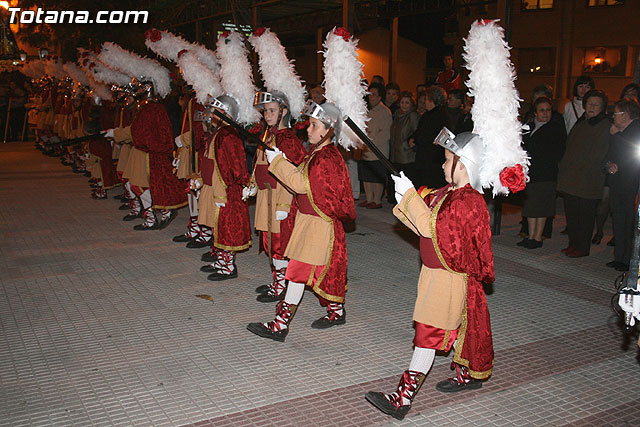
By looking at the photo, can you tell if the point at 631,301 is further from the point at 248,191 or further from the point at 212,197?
the point at 212,197

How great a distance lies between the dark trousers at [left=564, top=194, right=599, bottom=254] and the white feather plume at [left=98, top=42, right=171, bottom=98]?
580 cm

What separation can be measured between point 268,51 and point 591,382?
410 cm

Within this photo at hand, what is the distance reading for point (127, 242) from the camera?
8.19m

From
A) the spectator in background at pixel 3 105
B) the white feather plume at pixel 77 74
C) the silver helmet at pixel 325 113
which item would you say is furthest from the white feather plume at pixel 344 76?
the spectator in background at pixel 3 105

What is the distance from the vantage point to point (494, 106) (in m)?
3.73

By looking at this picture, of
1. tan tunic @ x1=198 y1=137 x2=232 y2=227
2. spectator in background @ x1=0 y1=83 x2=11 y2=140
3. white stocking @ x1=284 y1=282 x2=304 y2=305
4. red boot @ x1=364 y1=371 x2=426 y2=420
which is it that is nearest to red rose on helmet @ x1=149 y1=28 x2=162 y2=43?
tan tunic @ x1=198 y1=137 x2=232 y2=227

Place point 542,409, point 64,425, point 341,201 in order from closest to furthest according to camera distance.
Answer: point 64,425
point 542,409
point 341,201

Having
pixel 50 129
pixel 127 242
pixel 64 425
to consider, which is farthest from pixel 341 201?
pixel 50 129

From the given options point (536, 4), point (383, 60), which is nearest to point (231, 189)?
point (383, 60)

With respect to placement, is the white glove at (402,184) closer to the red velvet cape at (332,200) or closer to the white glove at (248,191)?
the red velvet cape at (332,200)

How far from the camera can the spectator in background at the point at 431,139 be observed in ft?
29.5

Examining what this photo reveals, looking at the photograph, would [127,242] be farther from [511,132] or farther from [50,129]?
[50,129]

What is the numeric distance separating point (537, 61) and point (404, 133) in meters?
15.2

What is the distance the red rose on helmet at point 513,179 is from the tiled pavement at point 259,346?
1473 millimetres
